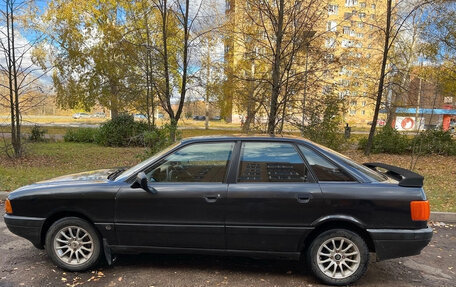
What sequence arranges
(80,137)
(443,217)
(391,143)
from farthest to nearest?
1. (80,137)
2. (391,143)
3. (443,217)

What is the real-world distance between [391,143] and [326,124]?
23.2ft

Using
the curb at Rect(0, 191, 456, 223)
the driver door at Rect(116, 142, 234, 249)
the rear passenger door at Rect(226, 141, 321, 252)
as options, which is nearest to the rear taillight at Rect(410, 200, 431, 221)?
the rear passenger door at Rect(226, 141, 321, 252)

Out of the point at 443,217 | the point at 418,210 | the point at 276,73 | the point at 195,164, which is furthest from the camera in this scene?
the point at 276,73

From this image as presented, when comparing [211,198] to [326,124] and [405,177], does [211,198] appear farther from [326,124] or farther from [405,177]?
[326,124]

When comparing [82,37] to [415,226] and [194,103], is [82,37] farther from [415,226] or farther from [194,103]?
[415,226]

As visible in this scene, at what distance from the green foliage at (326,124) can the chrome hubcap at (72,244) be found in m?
7.23

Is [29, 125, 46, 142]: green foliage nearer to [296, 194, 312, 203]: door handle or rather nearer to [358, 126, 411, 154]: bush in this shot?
[296, 194, 312, 203]: door handle

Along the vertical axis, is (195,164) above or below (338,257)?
above

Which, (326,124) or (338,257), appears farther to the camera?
(326,124)

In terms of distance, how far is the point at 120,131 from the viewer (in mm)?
16891

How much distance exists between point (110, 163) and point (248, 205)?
900 cm

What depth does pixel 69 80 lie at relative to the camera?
21.0 m

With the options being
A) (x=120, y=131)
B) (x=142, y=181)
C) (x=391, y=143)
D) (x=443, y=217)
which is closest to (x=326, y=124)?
(x=443, y=217)

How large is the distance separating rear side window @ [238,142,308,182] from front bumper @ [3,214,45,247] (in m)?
2.32
